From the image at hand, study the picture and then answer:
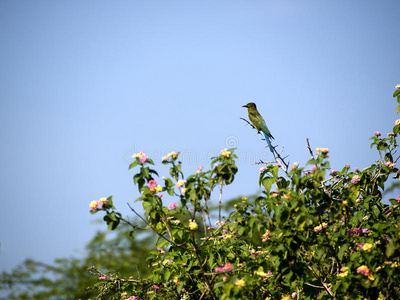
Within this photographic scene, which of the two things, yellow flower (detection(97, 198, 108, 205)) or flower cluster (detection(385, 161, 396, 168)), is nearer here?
yellow flower (detection(97, 198, 108, 205))

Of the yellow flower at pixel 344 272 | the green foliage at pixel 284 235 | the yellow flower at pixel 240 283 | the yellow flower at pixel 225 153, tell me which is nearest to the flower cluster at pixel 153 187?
the green foliage at pixel 284 235

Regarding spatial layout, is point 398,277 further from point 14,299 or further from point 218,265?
point 14,299

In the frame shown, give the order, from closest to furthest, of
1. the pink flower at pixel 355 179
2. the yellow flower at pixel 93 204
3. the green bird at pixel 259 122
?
the yellow flower at pixel 93 204
the pink flower at pixel 355 179
the green bird at pixel 259 122

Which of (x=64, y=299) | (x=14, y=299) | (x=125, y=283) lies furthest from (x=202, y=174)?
(x=14, y=299)

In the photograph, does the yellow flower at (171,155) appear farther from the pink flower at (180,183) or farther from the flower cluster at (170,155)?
the pink flower at (180,183)

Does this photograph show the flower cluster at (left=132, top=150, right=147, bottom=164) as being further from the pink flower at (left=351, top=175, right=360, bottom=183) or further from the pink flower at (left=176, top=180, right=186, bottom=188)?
the pink flower at (left=351, top=175, right=360, bottom=183)

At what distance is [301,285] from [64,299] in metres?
7.32

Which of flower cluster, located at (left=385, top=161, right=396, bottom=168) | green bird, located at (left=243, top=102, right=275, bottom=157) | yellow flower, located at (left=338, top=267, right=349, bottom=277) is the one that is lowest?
yellow flower, located at (left=338, top=267, right=349, bottom=277)

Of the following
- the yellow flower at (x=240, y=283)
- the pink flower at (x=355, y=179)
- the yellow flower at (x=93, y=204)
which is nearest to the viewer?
the yellow flower at (x=240, y=283)

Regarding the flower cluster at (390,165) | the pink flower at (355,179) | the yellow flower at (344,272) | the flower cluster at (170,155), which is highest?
the flower cluster at (170,155)

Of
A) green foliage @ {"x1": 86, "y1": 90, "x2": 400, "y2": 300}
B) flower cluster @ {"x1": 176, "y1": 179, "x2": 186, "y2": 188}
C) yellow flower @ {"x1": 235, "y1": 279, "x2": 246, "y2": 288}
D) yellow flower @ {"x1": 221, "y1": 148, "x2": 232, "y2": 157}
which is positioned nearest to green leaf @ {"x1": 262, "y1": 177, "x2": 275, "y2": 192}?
green foliage @ {"x1": 86, "y1": 90, "x2": 400, "y2": 300}

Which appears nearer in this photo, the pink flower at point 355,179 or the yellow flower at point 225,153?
the yellow flower at point 225,153

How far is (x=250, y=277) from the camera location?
2.89 m

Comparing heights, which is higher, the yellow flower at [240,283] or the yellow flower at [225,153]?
the yellow flower at [225,153]
